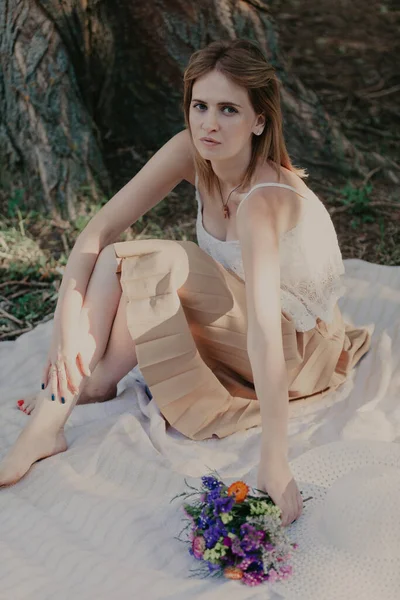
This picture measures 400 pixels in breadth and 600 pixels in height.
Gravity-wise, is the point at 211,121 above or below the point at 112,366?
above

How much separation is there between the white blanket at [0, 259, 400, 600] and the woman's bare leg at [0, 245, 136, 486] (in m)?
0.05

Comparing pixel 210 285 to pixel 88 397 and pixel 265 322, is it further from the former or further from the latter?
pixel 88 397

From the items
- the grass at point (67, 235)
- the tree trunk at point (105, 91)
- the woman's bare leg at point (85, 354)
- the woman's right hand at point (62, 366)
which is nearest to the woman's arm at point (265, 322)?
the woman's bare leg at point (85, 354)

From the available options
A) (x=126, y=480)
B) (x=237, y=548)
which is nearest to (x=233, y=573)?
(x=237, y=548)

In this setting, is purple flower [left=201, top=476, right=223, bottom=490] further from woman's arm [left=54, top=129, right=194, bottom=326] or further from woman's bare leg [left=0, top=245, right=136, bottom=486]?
woman's arm [left=54, top=129, right=194, bottom=326]

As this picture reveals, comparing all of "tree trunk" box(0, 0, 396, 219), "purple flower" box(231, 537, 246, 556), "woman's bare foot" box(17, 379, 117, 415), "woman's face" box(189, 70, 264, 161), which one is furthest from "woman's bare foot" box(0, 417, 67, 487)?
"tree trunk" box(0, 0, 396, 219)

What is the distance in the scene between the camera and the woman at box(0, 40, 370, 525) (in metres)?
2.27

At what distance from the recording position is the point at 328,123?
4371 mm

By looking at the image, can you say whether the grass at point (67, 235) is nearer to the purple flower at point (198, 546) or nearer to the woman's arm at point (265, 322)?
the woman's arm at point (265, 322)

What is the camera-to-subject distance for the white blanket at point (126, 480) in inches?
74.3

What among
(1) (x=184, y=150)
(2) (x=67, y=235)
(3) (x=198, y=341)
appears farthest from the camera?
(2) (x=67, y=235)

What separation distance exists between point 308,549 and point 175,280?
2.67 ft

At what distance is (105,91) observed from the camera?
4.53 m

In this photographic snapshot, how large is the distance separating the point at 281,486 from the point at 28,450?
781mm
